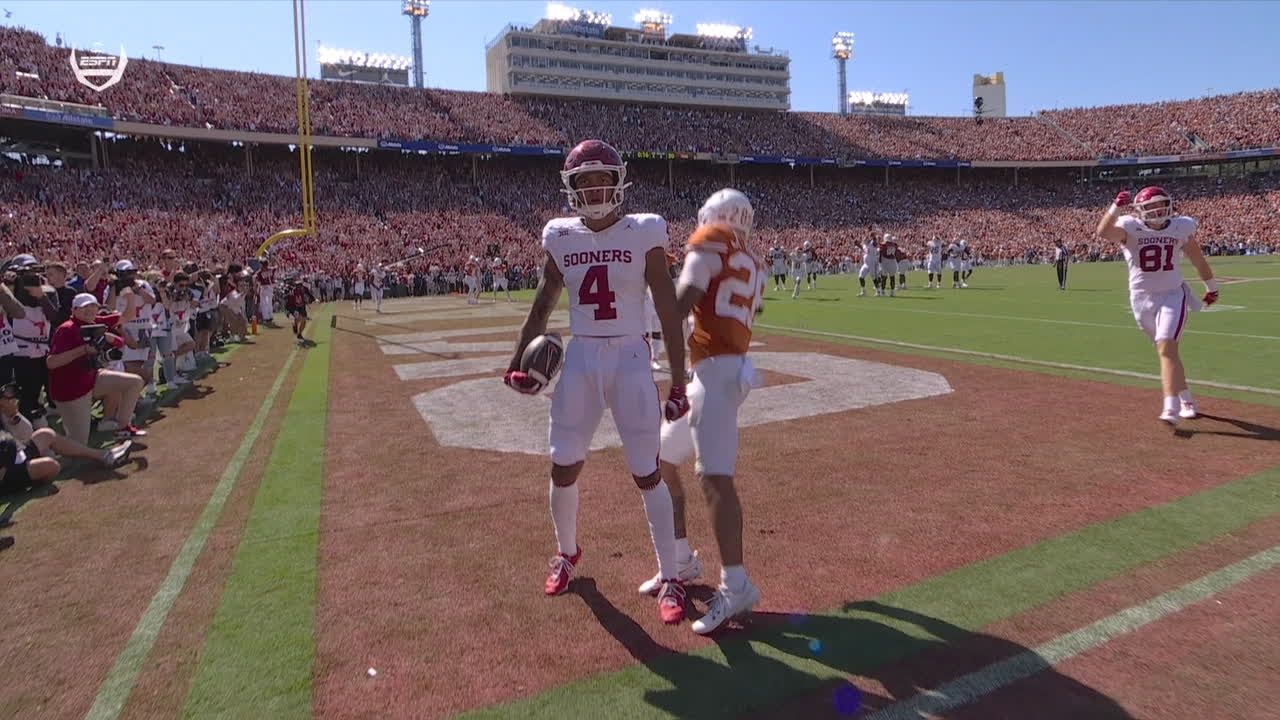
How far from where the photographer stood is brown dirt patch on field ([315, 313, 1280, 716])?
3.52 metres

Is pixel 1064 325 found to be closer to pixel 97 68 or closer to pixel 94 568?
pixel 94 568

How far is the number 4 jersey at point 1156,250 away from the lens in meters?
7.13

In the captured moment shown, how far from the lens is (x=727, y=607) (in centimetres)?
359

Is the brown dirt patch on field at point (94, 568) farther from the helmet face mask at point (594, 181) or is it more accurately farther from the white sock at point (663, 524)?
the helmet face mask at point (594, 181)

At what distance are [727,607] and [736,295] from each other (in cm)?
151

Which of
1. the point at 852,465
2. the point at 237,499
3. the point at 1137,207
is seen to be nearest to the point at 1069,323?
the point at 1137,207

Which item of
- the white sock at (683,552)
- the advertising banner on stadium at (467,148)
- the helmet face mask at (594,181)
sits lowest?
the white sock at (683,552)

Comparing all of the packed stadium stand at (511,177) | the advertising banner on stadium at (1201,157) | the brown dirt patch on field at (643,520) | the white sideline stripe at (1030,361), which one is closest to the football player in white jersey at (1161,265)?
the brown dirt patch on field at (643,520)

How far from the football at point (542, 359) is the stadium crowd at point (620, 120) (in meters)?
43.6

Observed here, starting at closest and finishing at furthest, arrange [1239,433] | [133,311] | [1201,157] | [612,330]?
1. [612,330]
2. [1239,433]
3. [133,311]
4. [1201,157]

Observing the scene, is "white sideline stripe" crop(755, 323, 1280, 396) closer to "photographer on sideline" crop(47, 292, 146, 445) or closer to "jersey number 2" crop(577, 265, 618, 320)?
"jersey number 2" crop(577, 265, 618, 320)

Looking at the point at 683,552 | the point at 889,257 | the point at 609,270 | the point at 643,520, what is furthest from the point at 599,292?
the point at 889,257

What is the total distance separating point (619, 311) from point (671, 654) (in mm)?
1662

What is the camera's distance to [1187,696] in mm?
2965
